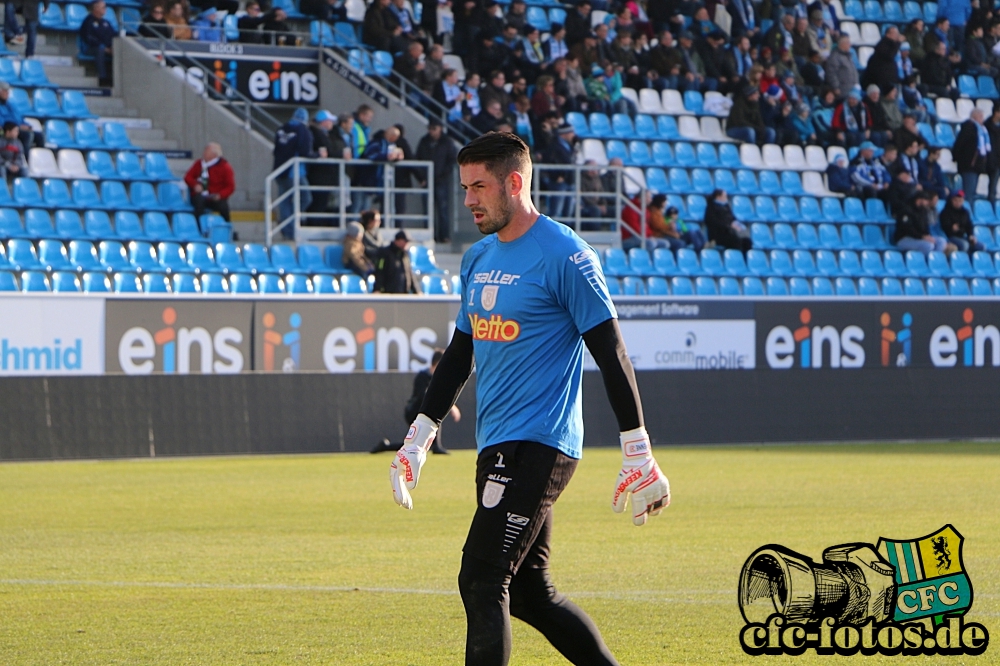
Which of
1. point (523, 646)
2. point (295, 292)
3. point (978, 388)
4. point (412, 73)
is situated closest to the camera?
point (523, 646)

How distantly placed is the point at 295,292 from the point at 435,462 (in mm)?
4348

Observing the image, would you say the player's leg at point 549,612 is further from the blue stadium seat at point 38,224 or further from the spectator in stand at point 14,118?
the spectator in stand at point 14,118

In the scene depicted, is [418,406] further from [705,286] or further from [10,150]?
[705,286]

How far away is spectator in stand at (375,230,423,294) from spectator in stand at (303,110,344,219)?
2533 mm

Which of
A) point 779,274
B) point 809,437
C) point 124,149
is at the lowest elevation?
point 809,437

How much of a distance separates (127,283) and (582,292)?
17.1 meters

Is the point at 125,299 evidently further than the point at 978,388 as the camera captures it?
No

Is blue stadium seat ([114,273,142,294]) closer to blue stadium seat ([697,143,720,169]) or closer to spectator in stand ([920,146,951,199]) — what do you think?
blue stadium seat ([697,143,720,169])

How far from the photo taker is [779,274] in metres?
28.9

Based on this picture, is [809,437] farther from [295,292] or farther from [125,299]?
[125,299]

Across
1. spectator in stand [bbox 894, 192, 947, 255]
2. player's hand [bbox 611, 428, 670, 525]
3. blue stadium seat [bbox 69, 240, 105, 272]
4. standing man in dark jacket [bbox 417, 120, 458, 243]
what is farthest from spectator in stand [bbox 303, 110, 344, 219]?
player's hand [bbox 611, 428, 670, 525]

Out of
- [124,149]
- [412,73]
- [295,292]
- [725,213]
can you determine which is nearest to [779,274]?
[725,213]

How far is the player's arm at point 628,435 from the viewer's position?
5.72 meters

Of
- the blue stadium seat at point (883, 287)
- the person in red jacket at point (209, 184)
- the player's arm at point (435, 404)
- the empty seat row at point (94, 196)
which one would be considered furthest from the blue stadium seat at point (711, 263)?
the player's arm at point (435, 404)
